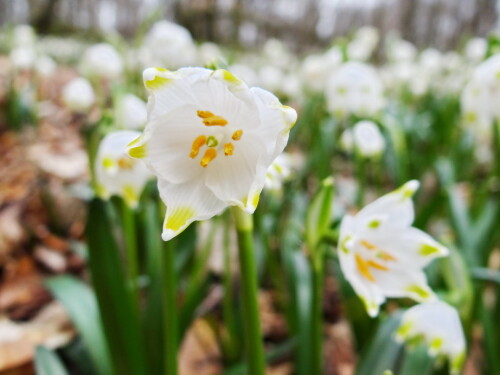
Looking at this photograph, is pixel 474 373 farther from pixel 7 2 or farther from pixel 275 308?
pixel 7 2

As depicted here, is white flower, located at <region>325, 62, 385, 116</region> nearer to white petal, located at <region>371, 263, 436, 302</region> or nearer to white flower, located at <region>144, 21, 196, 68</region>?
white flower, located at <region>144, 21, 196, 68</region>

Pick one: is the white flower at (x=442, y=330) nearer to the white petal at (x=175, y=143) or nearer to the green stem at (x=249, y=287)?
the green stem at (x=249, y=287)

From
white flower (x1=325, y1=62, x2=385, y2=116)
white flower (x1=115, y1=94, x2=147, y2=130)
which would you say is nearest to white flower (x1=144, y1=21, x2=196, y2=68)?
white flower (x1=325, y1=62, x2=385, y2=116)

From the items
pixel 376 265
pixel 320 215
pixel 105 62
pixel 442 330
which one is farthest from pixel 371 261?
pixel 105 62

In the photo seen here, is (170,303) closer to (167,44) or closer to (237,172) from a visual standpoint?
(237,172)

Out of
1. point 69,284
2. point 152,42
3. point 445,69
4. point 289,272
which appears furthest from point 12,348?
point 445,69

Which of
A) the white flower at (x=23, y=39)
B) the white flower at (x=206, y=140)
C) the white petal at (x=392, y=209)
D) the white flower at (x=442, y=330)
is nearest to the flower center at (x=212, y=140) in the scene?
the white flower at (x=206, y=140)

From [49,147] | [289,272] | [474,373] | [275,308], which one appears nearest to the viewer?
[289,272]
